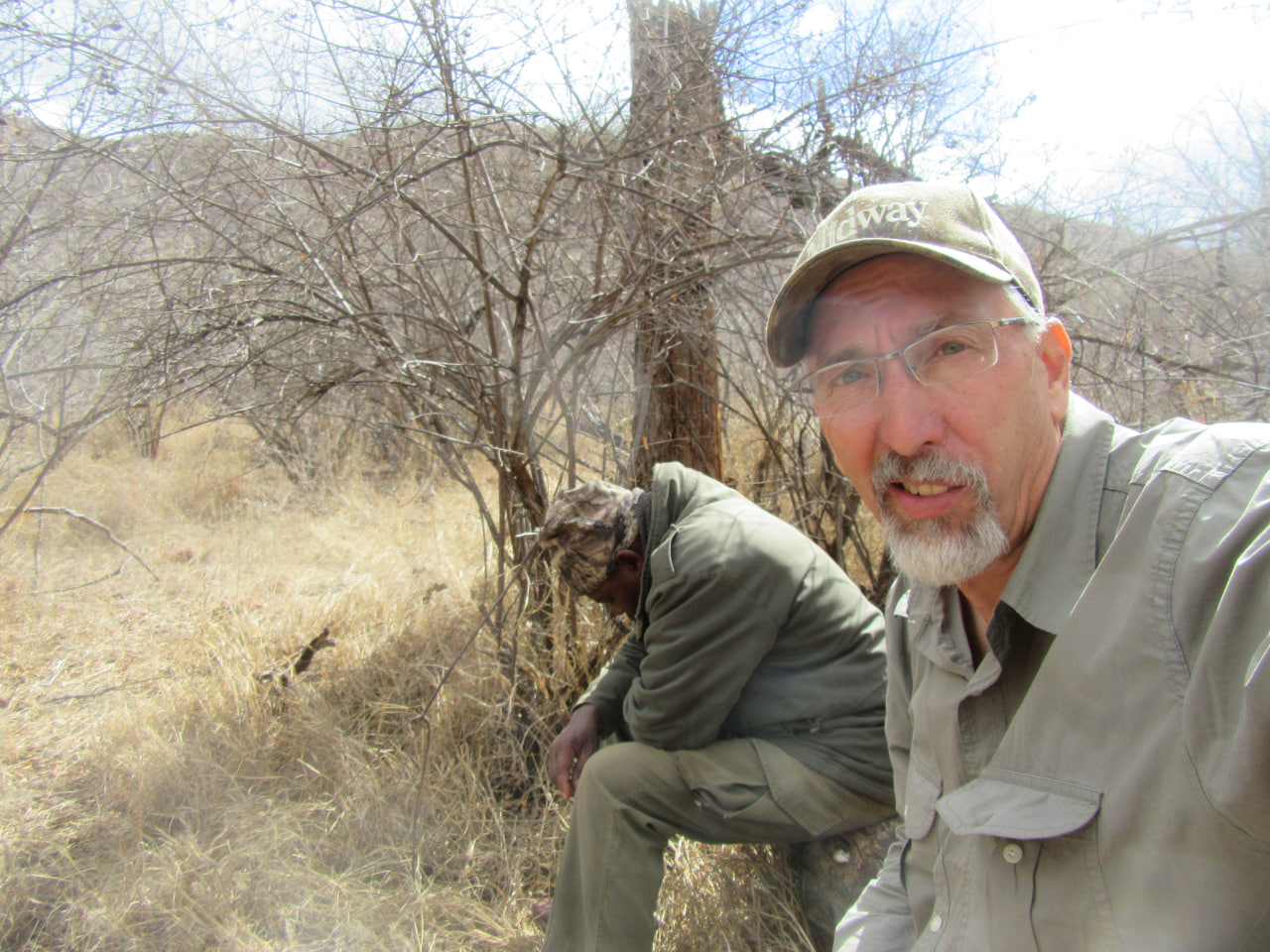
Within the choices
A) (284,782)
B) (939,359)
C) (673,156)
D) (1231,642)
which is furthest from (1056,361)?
(284,782)

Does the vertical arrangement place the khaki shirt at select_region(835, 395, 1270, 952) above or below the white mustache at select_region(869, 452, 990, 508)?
below

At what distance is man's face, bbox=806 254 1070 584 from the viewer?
45.0 inches

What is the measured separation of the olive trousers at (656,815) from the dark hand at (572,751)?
1.17 ft

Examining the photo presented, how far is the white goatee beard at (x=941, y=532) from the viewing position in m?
1.14

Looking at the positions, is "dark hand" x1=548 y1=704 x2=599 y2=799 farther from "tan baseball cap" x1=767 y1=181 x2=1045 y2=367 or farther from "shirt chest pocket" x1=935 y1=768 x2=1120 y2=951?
"tan baseball cap" x1=767 y1=181 x2=1045 y2=367

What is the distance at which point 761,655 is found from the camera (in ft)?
7.18

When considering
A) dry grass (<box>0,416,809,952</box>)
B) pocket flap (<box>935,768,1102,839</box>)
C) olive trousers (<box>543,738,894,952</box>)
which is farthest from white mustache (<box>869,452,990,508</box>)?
dry grass (<box>0,416,809,952</box>)

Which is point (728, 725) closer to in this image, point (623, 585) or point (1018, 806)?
point (623, 585)

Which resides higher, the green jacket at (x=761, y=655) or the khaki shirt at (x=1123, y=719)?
the khaki shirt at (x=1123, y=719)

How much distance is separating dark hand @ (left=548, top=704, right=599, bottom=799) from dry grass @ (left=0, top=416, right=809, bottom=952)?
15.6 inches

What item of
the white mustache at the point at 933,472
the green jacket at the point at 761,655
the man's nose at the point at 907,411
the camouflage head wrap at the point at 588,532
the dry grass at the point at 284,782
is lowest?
the dry grass at the point at 284,782

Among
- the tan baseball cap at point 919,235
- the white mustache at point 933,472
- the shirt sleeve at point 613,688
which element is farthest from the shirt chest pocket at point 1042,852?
the shirt sleeve at point 613,688

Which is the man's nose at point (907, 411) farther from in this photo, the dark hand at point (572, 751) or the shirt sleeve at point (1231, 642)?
the dark hand at point (572, 751)

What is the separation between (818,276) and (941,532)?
0.45 m
